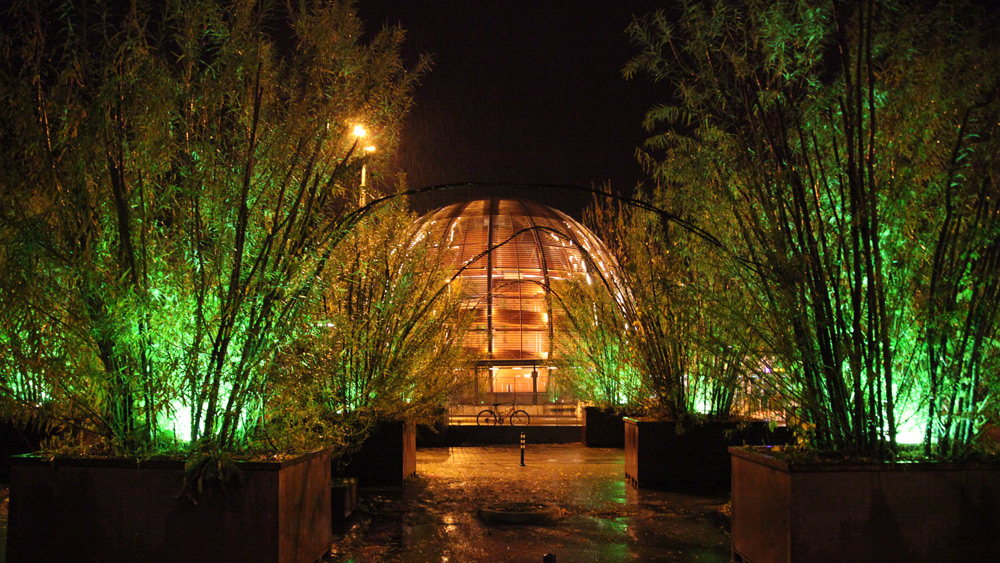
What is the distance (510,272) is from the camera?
43.6 m

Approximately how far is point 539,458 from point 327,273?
10181 mm

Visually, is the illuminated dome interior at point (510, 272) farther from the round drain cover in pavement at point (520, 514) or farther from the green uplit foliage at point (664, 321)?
the round drain cover in pavement at point (520, 514)

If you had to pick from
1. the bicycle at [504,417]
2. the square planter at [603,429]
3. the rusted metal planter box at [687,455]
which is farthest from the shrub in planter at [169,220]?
the bicycle at [504,417]

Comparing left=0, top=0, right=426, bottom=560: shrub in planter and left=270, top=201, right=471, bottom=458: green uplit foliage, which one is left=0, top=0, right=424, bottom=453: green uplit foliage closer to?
left=0, top=0, right=426, bottom=560: shrub in planter

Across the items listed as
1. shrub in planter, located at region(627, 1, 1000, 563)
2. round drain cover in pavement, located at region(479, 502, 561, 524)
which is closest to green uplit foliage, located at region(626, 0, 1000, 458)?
shrub in planter, located at region(627, 1, 1000, 563)

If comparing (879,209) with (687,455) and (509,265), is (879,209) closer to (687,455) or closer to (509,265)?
(687,455)

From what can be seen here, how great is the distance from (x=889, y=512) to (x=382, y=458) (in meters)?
7.56

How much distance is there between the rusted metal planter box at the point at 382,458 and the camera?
11109 millimetres

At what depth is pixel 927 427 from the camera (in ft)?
17.6

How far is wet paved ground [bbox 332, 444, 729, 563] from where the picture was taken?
6.63 meters

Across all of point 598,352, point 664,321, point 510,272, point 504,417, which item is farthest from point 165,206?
point 510,272

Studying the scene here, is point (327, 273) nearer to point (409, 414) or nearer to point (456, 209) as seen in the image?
point (409, 414)

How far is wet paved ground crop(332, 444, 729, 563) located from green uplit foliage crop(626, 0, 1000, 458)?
6.87 feet

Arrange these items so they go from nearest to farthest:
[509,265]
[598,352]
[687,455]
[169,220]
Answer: [169,220], [687,455], [598,352], [509,265]
